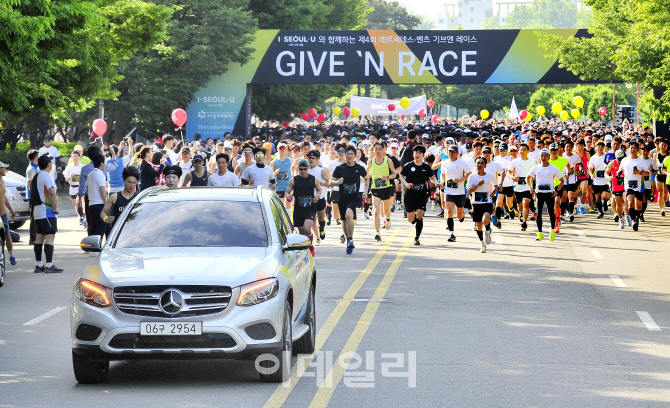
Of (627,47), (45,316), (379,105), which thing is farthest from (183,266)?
(379,105)

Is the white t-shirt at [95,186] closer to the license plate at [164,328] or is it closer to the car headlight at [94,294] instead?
the car headlight at [94,294]

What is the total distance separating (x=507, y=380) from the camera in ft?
26.6

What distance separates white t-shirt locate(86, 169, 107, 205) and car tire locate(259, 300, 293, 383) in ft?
30.9

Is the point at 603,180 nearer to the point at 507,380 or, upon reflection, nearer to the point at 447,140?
the point at 447,140

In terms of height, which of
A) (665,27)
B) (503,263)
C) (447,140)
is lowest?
(503,263)

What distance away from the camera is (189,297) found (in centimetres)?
754

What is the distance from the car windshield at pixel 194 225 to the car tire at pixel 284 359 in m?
0.71

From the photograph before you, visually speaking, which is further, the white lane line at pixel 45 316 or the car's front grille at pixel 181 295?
the white lane line at pixel 45 316

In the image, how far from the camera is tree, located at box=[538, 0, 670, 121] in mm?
22375

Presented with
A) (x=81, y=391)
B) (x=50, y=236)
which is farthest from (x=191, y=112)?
(x=81, y=391)

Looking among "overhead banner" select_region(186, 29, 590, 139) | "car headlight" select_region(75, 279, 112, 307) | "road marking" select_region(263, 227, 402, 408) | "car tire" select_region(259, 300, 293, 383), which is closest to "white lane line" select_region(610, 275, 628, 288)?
"road marking" select_region(263, 227, 402, 408)

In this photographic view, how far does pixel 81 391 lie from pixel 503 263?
9917 mm

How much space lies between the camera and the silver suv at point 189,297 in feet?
24.7

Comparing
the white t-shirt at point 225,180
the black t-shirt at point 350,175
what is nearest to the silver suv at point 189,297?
the white t-shirt at point 225,180
